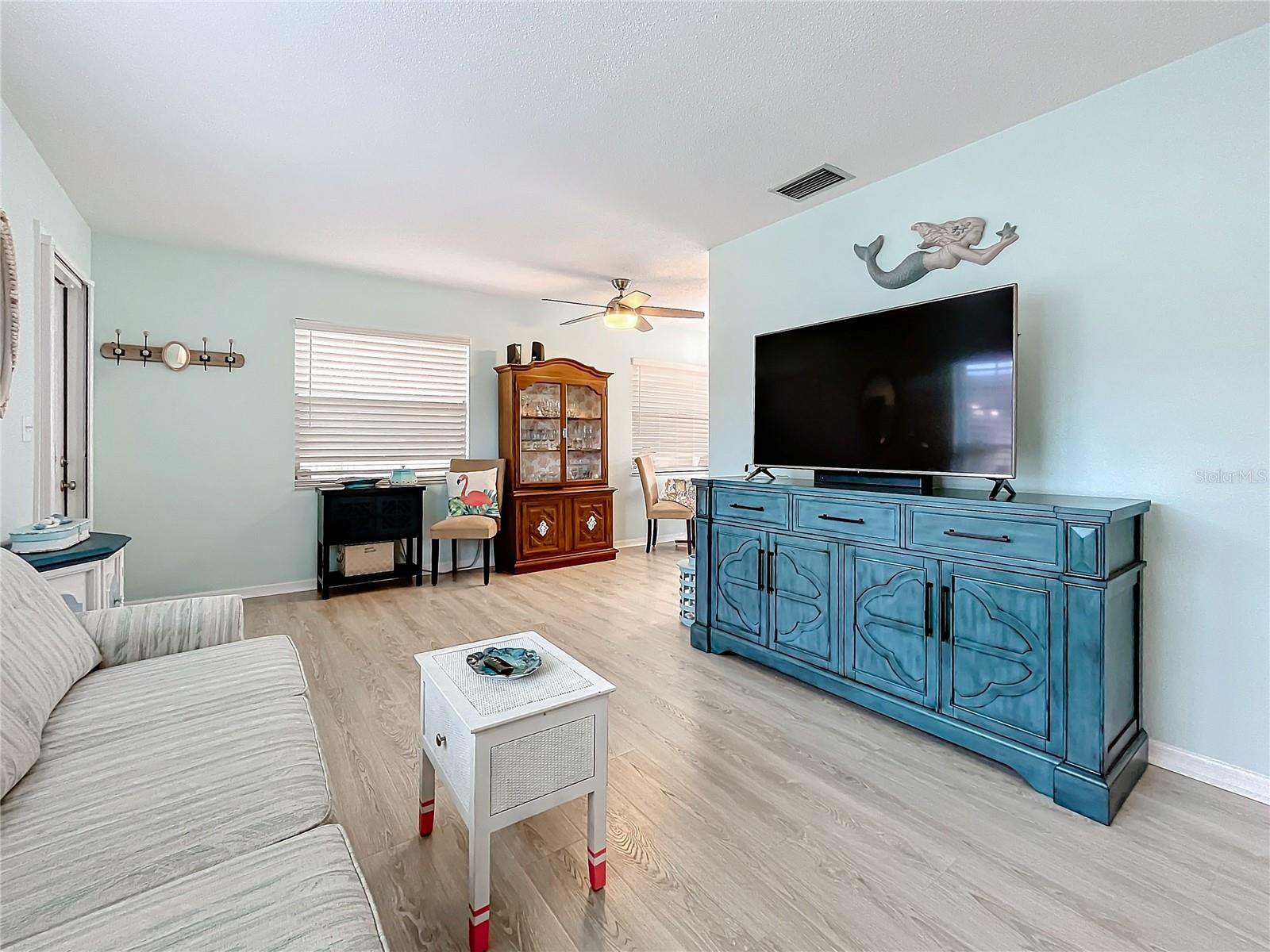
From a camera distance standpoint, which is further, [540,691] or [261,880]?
[540,691]

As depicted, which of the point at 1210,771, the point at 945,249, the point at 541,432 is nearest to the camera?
the point at 1210,771

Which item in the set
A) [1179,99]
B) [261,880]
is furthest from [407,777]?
[1179,99]

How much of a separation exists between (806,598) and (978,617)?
78 cm

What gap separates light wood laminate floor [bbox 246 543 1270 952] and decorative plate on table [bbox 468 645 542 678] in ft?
1.81

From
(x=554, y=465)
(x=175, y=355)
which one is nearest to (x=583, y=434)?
(x=554, y=465)

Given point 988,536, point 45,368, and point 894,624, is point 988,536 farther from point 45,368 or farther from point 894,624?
point 45,368

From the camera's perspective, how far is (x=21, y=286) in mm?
2598

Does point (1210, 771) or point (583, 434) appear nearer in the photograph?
point (1210, 771)

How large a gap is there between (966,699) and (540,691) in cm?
168

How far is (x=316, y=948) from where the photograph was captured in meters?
0.83

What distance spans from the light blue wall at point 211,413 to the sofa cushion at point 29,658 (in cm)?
286

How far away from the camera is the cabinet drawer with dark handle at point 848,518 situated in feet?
8.19

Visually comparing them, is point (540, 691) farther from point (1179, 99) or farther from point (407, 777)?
point (1179, 99)

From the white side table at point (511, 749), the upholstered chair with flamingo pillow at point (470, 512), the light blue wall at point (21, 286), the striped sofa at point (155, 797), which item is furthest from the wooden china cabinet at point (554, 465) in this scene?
the white side table at point (511, 749)
